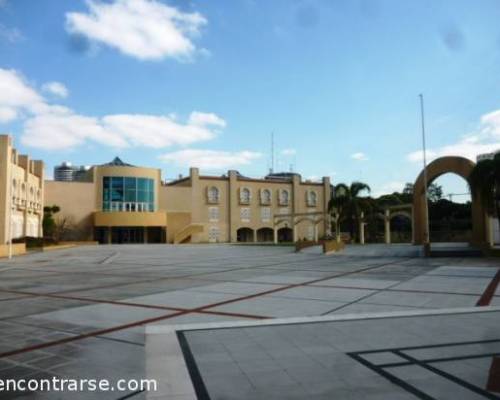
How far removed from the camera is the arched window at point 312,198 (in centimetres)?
6975

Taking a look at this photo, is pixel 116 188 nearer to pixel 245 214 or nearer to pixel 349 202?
pixel 245 214

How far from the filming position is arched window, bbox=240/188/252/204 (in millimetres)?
64438

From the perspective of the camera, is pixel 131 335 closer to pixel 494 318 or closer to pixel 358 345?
pixel 358 345

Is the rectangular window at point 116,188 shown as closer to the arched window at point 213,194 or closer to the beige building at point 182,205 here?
the beige building at point 182,205

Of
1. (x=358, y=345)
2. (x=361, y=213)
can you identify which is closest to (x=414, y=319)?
(x=358, y=345)

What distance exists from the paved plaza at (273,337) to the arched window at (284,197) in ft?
180

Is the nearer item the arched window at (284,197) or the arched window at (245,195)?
the arched window at (245,195)

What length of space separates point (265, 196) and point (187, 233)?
14.0 meters

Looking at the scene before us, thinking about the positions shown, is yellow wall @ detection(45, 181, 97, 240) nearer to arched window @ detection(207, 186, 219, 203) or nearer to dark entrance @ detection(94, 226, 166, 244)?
dark entrance @ detection(94, 226, 166, 244)

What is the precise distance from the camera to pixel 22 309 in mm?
9297

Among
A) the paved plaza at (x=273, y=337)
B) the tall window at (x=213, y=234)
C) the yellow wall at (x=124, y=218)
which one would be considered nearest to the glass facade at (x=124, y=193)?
the yellow wall at (x=124, y=218)

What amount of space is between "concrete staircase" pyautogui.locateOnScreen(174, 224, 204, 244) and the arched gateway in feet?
112

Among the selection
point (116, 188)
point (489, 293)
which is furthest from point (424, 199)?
point (116, 188)

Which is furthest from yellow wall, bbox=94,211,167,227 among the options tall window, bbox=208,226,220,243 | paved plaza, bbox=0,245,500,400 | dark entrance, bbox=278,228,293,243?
paved plaza, bbox=0,245,500,400
